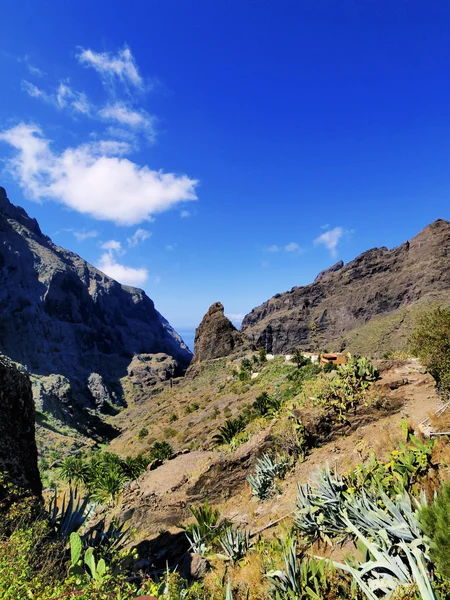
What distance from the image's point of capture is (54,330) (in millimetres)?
113688

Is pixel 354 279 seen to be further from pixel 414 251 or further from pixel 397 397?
pixel 397 397

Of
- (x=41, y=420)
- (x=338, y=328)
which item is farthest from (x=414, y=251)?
(x=41, y=420)

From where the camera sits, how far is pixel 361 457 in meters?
9.38

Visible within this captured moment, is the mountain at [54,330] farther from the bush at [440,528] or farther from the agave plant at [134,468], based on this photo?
the bush at [440,528]

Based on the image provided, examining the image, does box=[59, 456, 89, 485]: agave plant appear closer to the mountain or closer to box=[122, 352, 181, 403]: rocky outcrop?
the mountain

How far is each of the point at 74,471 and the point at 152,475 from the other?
1100 centimetres

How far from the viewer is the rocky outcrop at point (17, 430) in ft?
25.0

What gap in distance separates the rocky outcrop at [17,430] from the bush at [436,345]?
12177mm

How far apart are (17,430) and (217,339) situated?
78.3m

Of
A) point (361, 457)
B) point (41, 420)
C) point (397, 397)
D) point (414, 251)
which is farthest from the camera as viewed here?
point (414, 251)

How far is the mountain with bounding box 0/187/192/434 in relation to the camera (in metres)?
88.3

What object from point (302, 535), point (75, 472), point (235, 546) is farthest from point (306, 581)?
point (75, 472)

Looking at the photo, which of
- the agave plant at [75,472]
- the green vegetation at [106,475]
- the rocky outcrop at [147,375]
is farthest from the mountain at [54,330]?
the green vegetation at [106,475]

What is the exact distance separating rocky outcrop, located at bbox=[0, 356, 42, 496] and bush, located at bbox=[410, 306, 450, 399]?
12177mm
